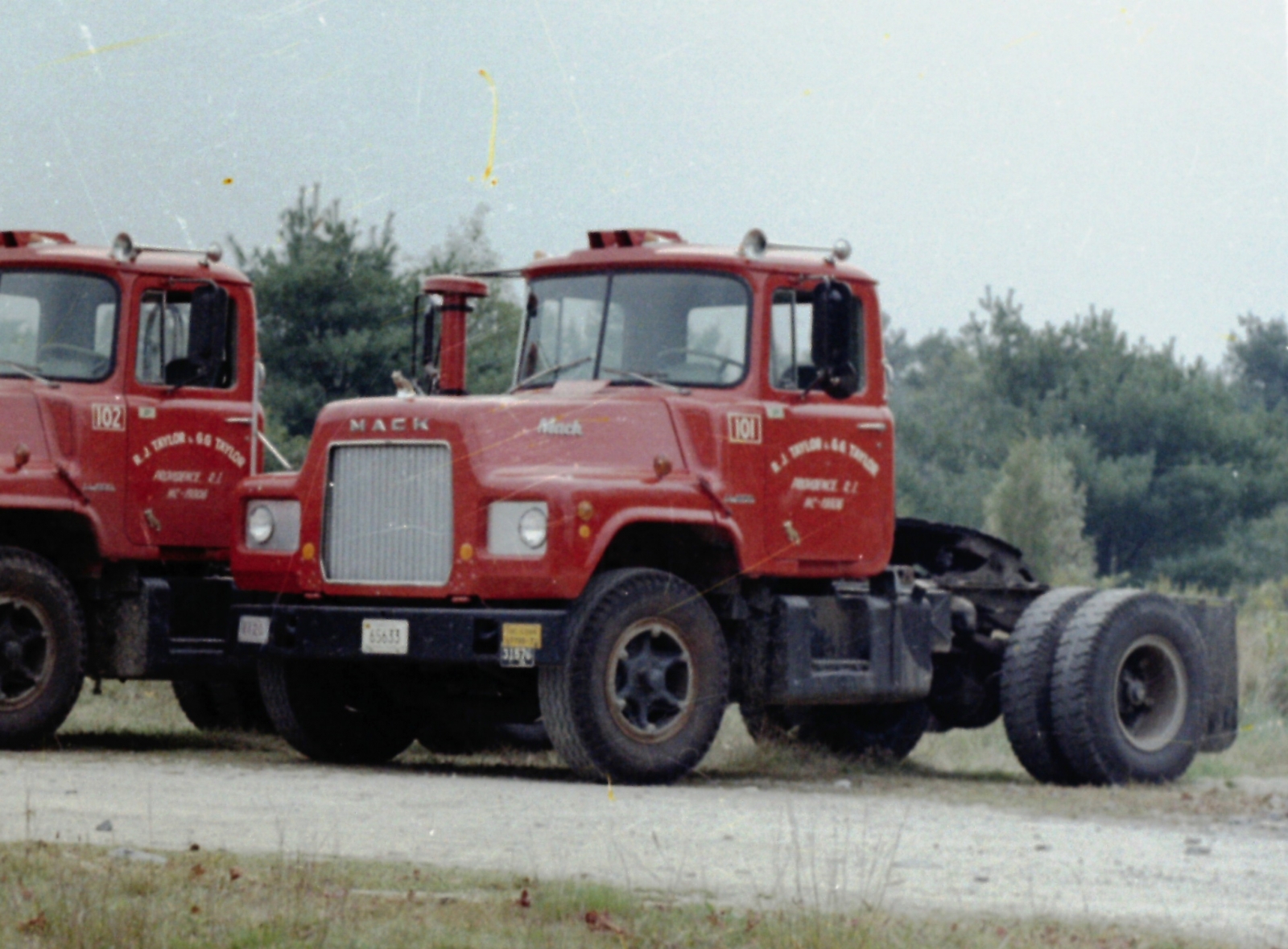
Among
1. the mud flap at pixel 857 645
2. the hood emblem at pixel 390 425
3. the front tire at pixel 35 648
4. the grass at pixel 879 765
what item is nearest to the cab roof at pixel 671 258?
the hood emblem at pixel 390 425

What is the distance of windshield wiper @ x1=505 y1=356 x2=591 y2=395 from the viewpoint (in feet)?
47.1

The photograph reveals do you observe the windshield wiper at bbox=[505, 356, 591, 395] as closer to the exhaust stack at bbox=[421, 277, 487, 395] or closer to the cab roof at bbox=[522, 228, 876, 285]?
the cab roof at bbox=[522, 228, 876, 285]

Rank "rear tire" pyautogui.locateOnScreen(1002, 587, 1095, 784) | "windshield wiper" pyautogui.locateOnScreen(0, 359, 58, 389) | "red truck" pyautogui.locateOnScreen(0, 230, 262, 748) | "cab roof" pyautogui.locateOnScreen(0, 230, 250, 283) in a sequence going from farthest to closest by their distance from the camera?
"rear tire" pyautogui.locateOnScreen(1002, 587, 1095, 784) → "cab roof" pyautogui.locateOnScreen(0, 230, 250, 283) → "windshield wiper" pyautogui.locateOnScreen(0, 359, 58, 389) → "red truck" pyautogui.locateOnScreen(0, 230, 262, 748)

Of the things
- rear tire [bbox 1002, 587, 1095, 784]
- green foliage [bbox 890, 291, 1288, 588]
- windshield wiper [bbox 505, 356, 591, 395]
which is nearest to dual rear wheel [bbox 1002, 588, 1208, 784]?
rear tire [bbox 1002, 587, 1095, 784]

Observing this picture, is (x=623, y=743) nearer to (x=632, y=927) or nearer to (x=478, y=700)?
(x=478, y=700)

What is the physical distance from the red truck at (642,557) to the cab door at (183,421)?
0.06 meters

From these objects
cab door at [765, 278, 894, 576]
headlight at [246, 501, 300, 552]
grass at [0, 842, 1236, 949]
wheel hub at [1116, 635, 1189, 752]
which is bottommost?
grass at [0, 842, 1236, 949]

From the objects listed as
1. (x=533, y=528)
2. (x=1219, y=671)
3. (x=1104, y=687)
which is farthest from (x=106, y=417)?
(x=1219, y=671)

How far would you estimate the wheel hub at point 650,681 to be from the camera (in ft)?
43.5

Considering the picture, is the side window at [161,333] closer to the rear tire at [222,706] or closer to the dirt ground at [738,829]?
the dirt ground at [738,829]

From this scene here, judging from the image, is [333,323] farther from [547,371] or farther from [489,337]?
[547,371]

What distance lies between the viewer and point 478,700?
47.3 ft

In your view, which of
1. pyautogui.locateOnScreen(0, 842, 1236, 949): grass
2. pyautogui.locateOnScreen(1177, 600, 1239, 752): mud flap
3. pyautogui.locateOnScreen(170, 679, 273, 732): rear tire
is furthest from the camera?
pyautogui.locateOnScreen(170, 679, 273, 732): rear tire

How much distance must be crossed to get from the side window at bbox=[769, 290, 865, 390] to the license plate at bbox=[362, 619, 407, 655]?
2664 millimetres
